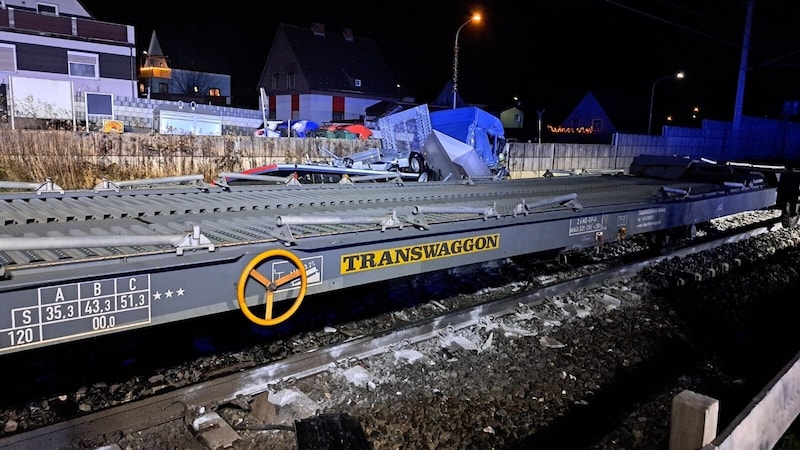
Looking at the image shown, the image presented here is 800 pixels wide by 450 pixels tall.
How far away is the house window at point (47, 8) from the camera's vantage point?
109 feet

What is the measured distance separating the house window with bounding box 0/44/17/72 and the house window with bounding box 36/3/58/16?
3510 millimetres

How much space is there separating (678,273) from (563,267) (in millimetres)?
1645

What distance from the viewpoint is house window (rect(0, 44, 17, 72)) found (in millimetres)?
30656

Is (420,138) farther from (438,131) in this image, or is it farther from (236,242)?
(236,242)

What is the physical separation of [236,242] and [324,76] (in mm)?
48414

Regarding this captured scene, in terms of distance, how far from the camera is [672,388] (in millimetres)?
5012

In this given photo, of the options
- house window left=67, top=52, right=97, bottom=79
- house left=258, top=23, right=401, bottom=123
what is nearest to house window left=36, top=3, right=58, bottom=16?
house window left=67, top=52, right=97, bottom=79

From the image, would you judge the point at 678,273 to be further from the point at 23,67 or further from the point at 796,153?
the point at 796,153

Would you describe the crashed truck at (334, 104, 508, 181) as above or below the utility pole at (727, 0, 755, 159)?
below

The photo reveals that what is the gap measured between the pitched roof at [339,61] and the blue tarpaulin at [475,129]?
31349 mm

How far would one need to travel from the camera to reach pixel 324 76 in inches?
1962

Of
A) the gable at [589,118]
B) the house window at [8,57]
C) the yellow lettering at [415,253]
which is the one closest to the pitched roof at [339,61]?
the gable at [589,118]

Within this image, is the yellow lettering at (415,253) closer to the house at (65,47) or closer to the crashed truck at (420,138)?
the crashed truck at (420,138)

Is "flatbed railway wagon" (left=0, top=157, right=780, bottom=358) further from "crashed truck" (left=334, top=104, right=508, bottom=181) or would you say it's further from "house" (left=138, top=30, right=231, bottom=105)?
"house" (left=138, top=30, right=231, bottom=105)
